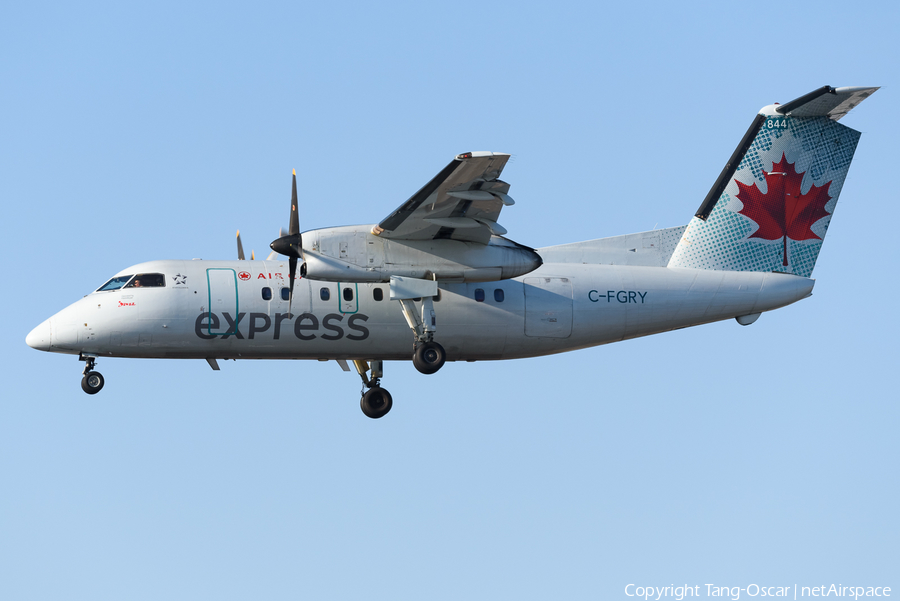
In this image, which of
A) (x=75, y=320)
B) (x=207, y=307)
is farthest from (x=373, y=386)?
(x=75, y=320)

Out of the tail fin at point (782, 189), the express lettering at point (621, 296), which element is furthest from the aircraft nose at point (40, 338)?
the tail fin at point (782, 189)

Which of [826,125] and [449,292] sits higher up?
[826,125]

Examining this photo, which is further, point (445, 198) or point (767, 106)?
point (767, 106)

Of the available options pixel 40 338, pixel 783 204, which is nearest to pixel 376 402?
pixel 40 338

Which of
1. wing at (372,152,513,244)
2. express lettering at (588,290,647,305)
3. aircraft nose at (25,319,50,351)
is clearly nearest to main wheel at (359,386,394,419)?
wing at (372,152,513,244)

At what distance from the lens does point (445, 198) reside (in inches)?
693

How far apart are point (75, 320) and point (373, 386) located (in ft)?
18.9

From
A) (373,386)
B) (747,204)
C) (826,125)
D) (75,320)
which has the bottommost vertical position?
(373,386)

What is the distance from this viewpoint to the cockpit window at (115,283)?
18.9 m

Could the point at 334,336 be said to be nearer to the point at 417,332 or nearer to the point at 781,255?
the point at 417,332

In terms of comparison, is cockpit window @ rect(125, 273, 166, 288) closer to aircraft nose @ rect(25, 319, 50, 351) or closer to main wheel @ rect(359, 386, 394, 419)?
aircraft nose @ rect(25, 319, 50, 351)

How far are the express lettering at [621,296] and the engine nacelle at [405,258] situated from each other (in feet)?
5.71

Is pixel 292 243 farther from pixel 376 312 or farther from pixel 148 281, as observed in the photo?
pixel 148 281

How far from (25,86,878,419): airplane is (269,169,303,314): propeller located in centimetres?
3
